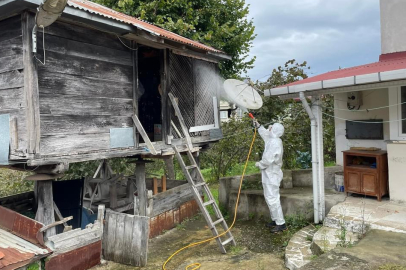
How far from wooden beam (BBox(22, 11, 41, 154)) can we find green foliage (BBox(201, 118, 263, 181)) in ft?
26.5

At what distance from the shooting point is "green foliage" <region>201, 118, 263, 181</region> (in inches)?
531

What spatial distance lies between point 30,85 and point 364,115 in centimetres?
734

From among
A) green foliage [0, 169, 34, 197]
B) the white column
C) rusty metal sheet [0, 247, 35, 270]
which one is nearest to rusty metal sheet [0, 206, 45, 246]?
rusty metal sheet [0, 247, 35, 270]

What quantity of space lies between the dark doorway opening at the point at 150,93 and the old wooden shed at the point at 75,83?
1.66 meters

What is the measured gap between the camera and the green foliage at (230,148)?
13.5m

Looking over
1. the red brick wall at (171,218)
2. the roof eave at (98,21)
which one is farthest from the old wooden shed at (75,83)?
the red brick wall at (171,218)

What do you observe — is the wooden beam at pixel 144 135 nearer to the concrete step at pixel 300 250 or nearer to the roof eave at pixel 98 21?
the roof eave at pixel 98 21

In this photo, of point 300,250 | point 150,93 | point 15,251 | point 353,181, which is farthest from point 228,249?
point 150,93

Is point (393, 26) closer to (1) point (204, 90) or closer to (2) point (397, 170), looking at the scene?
(2) point (397, 170)

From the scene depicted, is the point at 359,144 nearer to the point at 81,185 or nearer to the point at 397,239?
the point at 397,239

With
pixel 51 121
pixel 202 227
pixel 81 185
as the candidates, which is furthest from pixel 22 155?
pixel 202 227

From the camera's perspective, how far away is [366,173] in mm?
7477

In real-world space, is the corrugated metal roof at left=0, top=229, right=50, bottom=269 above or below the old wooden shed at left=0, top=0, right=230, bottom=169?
below

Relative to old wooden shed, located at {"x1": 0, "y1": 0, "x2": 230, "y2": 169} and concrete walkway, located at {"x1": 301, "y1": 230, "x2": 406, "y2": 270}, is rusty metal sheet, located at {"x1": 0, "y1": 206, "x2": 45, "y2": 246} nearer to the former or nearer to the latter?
old wooden shed, located at {"x1": 0, "y1": 0, "x2": 230, "y2": 169}
